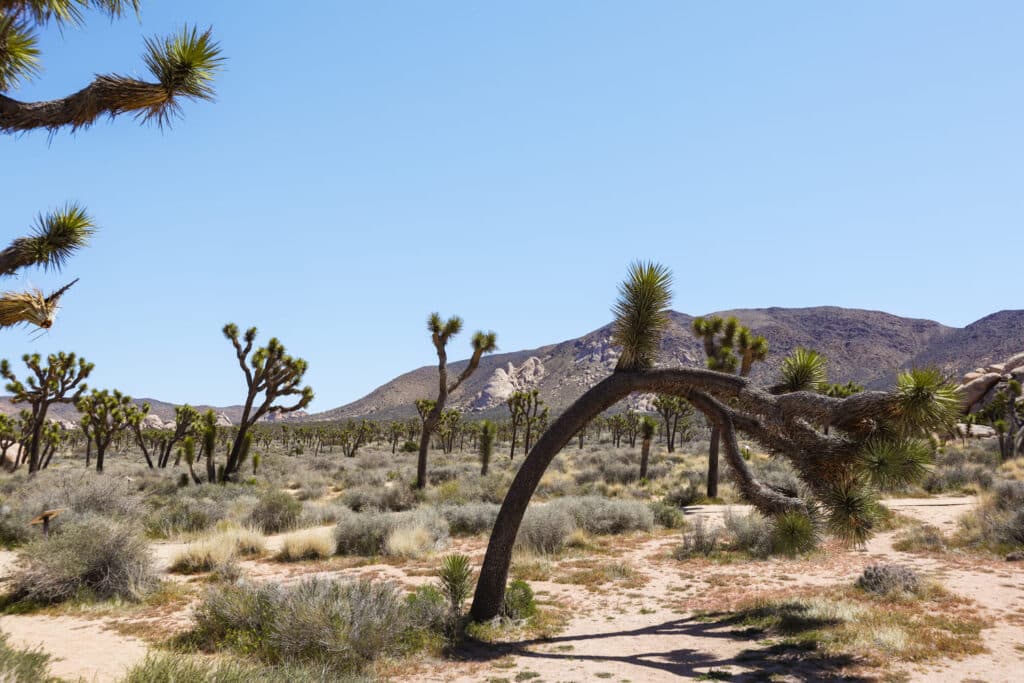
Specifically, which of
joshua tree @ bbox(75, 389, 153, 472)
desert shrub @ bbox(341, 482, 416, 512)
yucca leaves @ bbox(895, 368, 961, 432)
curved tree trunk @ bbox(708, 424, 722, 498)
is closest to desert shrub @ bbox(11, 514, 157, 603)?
desert shrub @ bbox(341, 482, 416, 512)

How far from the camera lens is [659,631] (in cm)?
920

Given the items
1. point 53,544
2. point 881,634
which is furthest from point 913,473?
point 53,544

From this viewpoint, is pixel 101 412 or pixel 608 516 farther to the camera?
pixel 101 412

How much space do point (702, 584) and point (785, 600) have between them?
2.04 meters

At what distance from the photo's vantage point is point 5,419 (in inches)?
1471

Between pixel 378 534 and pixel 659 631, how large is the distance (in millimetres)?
8264

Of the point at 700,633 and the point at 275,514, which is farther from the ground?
the point at 275,514

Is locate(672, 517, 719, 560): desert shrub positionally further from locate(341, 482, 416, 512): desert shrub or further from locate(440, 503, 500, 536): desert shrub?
locate(341, 482, 416, 512): desert shrub

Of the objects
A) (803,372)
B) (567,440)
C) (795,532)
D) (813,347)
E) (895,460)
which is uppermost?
(813,347)

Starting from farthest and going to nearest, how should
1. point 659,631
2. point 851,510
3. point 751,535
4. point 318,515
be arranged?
point 318,515
point 751,535
point 659,631
point 851,510

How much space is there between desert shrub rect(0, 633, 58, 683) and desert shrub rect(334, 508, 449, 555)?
1013 cm

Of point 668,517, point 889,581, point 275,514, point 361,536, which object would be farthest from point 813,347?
point 361,536

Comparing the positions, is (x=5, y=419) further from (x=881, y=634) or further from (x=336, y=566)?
(x=881, y=634)

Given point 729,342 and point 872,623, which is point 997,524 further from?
point 729,342
